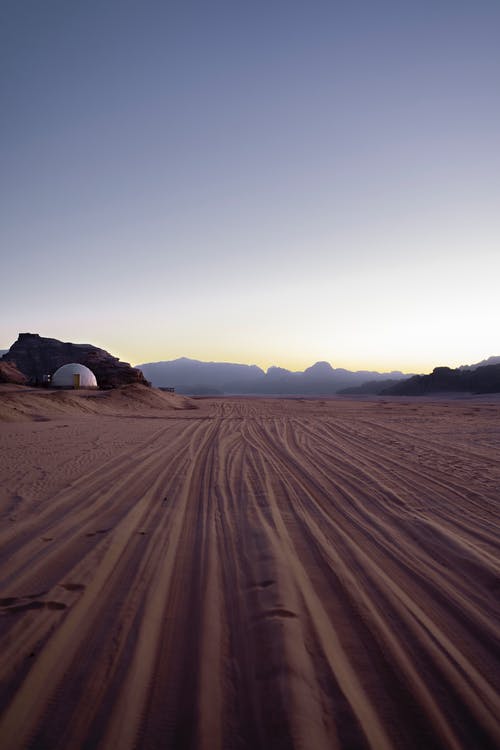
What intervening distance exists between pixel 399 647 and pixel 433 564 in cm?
119

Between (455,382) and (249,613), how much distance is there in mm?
64417

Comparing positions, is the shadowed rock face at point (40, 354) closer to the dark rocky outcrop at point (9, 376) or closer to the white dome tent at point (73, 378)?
the white dome tent at point (73, 378)

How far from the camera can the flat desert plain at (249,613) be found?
65.8 inches

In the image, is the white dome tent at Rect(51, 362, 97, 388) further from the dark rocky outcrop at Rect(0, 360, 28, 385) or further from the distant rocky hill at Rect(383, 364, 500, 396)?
the distant rocky hill at Rect(383, 364, 500, 396)

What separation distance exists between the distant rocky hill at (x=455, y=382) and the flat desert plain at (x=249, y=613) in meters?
54.4

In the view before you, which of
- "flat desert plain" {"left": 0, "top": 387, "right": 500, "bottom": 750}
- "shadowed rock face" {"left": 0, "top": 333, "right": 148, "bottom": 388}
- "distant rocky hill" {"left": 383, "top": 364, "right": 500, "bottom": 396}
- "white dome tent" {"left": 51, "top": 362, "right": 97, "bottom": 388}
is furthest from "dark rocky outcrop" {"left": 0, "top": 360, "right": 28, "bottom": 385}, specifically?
"distant rocky hill" {"left": 383, "top": 364, "right": 500, "bottom": 396}

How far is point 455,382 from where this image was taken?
194ft

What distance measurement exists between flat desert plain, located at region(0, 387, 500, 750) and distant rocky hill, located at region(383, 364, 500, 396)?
5439 cm

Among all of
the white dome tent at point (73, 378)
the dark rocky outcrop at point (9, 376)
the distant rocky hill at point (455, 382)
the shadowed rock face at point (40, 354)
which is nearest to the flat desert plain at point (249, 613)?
the dark rocky outcrop at point (9, 376)

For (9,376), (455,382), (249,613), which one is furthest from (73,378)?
(455,382)

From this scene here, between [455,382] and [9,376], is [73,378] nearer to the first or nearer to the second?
[9,376]

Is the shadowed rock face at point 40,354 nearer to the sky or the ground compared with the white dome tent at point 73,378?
nearer to the sky

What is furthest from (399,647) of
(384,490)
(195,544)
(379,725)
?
(384,490)

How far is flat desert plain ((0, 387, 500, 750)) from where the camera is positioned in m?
1.67
